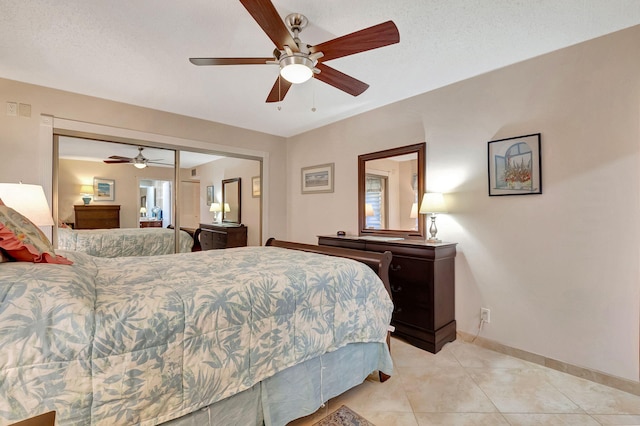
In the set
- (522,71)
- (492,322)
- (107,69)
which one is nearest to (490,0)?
(522,71)

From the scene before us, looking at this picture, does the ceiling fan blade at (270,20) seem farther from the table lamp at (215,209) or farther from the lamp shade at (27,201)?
the table lamp at (215,209)

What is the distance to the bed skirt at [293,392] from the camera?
1.26 meters

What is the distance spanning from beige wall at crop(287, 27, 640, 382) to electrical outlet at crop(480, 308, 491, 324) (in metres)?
0.04

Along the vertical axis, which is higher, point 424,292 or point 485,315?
point 424,292

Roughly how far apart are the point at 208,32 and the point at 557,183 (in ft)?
9.32

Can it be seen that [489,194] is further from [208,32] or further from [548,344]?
[208,32]

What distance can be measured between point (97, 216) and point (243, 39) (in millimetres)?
2582

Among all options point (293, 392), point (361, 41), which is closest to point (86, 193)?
point (293, 392)

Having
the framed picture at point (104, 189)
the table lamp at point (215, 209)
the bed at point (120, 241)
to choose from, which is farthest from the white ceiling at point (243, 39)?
the table lamp at point (215, 209)

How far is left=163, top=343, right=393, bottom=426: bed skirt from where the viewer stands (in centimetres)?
126

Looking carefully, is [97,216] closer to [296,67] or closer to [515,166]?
[296,67]

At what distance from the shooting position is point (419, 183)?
3.00m

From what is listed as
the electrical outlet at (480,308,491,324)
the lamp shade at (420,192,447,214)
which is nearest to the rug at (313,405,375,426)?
the electrical outlet at (480,308,491,324)

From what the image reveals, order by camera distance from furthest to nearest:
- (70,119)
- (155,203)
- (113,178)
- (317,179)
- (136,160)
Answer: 1. (317,179)
2. (155,203)
3. (136,160)
4. (113,178)
5. (70,119)
